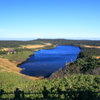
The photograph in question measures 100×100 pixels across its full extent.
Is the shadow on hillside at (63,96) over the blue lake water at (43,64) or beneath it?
over

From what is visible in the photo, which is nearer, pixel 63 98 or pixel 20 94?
pixel 63 98

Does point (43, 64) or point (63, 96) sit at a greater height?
point (63, 96)

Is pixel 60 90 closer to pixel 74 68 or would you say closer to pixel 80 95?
pixel 80 95

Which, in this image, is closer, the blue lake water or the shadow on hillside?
the shadow on hillside

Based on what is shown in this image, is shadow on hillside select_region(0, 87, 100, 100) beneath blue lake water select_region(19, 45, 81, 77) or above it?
above

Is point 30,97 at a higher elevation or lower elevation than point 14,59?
higher

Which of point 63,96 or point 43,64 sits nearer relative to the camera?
point 63,96

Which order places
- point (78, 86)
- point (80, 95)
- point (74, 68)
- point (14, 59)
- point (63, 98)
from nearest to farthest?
point (63, 98)
point (80, 95)
point (78, 86)
point (74, 68)
point (14, 59)

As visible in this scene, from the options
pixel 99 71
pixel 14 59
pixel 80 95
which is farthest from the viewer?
pixel 14 59

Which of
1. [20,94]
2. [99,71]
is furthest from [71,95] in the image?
[99,71]

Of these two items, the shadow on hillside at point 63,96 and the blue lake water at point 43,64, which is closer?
the shadow on hillside at point 63,96
